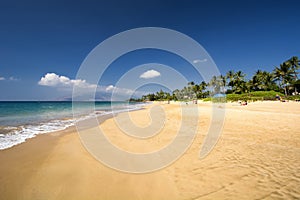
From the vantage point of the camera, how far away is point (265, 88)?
58.9 meters

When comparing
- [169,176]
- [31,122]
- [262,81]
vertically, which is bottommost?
[169,176]

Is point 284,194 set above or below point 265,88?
below

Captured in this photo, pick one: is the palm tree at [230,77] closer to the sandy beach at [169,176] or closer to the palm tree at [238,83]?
the palm tree at [238,83]

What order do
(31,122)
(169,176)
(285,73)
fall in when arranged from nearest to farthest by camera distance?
(169,176)
(31,122)
(285,73)

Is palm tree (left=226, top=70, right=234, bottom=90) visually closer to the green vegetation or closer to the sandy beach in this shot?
the green vegetation

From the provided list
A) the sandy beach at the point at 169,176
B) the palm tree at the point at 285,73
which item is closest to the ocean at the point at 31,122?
the sandy beach at the point at 169,176

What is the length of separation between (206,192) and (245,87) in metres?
67.4

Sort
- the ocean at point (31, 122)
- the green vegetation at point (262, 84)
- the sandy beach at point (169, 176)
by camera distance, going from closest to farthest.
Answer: the sandy beach at point (169, 176), the ocean at point (31, 122), the green vegetation at point (262, 84)

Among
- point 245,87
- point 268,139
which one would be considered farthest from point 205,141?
point 245,87

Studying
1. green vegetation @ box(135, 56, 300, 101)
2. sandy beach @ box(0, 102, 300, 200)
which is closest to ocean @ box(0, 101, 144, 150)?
sandy beach @ box(0, 102, 300, 200)

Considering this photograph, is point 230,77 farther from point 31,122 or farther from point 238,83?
point 31,122

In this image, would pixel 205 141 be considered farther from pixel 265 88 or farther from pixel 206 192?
pixel 265 88

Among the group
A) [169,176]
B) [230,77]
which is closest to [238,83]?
[230,77]

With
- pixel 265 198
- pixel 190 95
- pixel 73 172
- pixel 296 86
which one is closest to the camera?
pixel 265 198
